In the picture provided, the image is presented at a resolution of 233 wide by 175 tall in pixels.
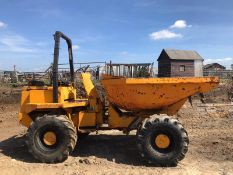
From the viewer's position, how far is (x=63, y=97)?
851 centimetres

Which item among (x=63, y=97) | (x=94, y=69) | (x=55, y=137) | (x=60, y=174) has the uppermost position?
(x=94, y=69)

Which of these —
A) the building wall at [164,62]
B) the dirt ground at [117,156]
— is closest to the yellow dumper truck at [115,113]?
the dirt ground at [117,156]

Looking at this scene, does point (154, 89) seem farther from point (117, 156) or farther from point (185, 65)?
point (185, 65)

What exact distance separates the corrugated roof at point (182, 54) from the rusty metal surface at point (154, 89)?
135 ft

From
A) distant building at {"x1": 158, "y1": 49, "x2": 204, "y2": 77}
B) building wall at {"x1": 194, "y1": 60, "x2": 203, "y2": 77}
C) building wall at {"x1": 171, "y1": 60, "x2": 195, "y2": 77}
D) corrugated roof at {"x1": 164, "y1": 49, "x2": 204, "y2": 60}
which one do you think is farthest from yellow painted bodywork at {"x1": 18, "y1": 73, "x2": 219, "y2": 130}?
building wall at {"x1": 194, "y1": 60, "x2": 203, "y2": 77}

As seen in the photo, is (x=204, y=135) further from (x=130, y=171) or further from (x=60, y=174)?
(x=60, y=174)

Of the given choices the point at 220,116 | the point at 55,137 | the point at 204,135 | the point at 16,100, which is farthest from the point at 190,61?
the point at 55,137

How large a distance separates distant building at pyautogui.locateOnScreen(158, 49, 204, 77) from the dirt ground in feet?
121

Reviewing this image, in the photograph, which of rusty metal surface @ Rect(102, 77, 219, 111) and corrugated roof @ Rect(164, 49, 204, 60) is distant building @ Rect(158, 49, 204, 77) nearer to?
corrugated roof @ Rect(164, 49, 204, 60)

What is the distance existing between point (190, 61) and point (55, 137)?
43.5 meters

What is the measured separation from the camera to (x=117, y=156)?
8.17 meters

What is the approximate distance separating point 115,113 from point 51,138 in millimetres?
1461

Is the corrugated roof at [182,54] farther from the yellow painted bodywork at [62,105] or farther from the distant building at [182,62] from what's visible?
the yellow painted bodywork at [62,105]

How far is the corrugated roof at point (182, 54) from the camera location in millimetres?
49000
